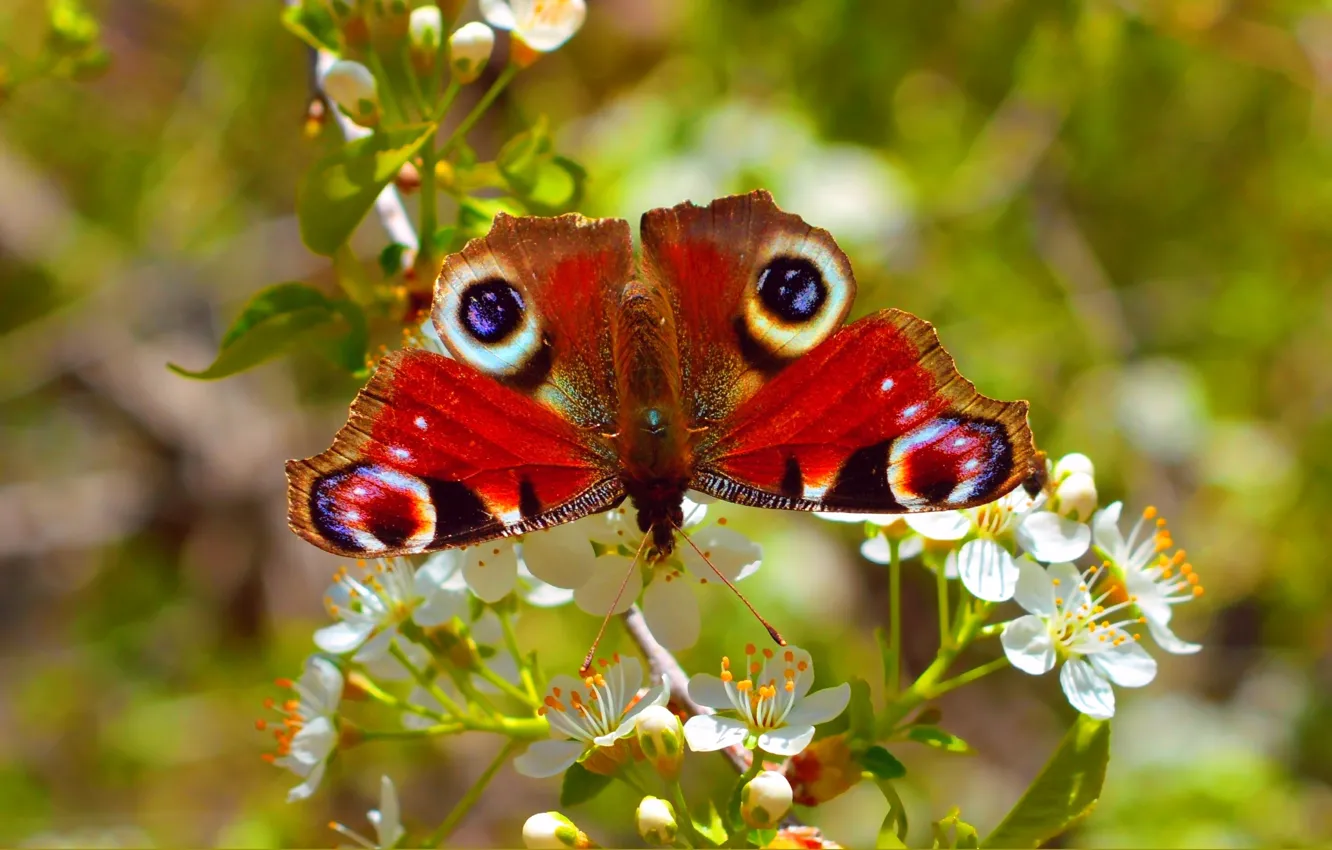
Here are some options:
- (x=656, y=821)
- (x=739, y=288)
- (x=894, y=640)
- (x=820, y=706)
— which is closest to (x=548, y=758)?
(x=656, y=821)

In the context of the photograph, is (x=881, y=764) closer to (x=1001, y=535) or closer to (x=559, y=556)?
(x=1001, y=535)

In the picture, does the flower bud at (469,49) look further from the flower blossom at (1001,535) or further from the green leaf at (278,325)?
the flower blossom at (1001,535)

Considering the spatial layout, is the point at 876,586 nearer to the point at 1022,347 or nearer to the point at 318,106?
the point at 1022,347

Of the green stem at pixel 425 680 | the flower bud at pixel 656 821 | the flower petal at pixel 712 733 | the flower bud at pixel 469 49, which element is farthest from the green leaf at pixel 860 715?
the flower bud at pixel 469 49

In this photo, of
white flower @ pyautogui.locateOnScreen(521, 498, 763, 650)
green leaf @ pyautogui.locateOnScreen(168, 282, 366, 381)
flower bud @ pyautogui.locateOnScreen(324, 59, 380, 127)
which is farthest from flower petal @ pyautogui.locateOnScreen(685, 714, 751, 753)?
flower bud @ pyautogui.locateOnScreen(324, 59, 380, 127)

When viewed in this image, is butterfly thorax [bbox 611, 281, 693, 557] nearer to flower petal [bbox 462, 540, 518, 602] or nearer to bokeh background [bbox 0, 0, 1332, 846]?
flower petal [bbox 462, 540, 518, 602]

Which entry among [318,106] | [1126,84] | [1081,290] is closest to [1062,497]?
[318,106]
